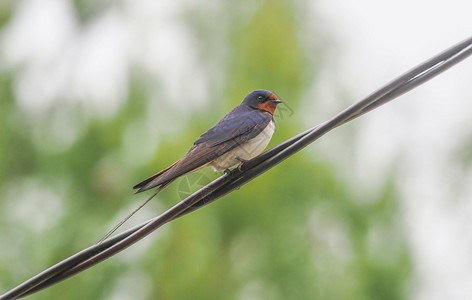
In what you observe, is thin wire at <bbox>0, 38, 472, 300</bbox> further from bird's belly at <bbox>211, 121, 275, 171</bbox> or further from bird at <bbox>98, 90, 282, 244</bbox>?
bird's belly at <bbox>211, 121, 275, 171</bbox>

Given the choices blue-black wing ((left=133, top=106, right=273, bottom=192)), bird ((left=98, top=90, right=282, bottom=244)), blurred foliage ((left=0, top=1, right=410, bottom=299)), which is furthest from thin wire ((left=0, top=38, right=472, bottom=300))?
blurred foliage ((left=0, top=1, right=410, bottom=299))

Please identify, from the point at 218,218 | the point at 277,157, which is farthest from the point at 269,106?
the point at 218,218

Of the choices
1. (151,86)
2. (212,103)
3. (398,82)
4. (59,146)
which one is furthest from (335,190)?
(398,82)

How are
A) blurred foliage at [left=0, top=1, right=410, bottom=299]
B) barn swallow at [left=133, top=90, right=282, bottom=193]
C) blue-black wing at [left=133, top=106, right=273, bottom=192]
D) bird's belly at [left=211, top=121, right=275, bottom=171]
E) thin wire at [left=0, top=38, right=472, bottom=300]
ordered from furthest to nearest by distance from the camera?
blurred foliage at [left=0, top=1, right=410, bottom=299] < bird's belly at [left=211, top=121, right=275, bottom=171] < barn swallow at [left=133, top=90, right=282, bottom=193] < blue-black wing at [left=133, top=106, right=273, bottom=192] < thin wire at [left=0, top=38, right=472, bottom=300]

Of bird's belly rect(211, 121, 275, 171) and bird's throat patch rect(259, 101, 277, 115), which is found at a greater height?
bird's throat patch rect(259, 101, 277, 115)

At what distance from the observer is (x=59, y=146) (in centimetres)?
1082

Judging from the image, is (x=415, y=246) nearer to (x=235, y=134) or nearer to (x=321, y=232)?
(x=321, y=232)

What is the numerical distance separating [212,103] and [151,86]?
3.53ft

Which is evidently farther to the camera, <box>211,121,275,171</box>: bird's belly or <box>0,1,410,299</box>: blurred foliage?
<box>0,1,410,299</box>: blurred foliage

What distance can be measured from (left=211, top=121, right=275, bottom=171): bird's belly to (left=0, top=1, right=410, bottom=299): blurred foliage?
4716 millimetres

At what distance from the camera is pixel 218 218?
9742 mm

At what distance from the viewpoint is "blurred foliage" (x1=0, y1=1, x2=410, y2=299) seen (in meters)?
9.48

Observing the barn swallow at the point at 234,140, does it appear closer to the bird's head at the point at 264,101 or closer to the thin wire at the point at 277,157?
the bird's head at the point at 264,101

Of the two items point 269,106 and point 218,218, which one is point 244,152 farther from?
point 218,218
